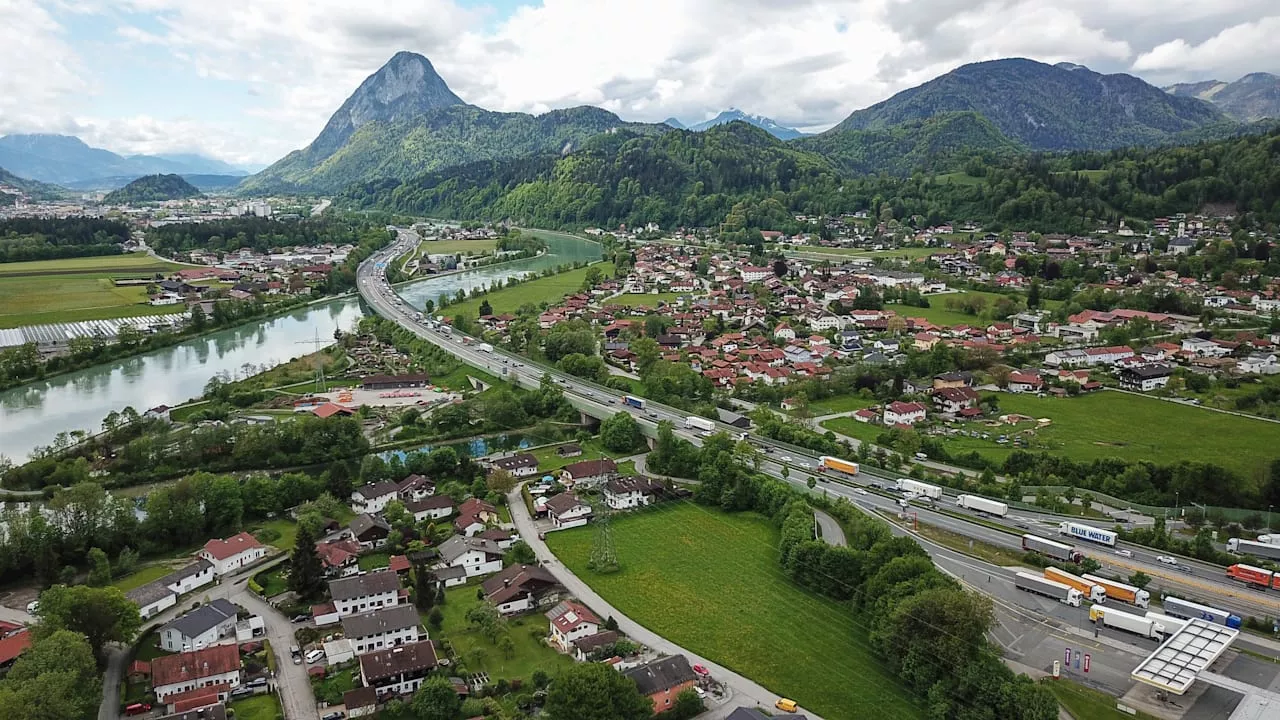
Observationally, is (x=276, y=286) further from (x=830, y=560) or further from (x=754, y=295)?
(x=830, y=560)

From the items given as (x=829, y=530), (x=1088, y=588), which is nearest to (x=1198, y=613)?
(x=1088, y=588)

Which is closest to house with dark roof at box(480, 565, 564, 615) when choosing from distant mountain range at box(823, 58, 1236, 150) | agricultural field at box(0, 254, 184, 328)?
agricultural field at box(0, 254, 184, 328)

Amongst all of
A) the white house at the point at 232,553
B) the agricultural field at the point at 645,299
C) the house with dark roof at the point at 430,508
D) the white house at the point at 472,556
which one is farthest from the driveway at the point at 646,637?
the agricultural field at the point at 645,299

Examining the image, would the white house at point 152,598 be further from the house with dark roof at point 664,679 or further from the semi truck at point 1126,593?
the semi truck at point 1126,593

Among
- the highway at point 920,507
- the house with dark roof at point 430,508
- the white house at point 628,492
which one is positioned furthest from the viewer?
the white house at point 628,492

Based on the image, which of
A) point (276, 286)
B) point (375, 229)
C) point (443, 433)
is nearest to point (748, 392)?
point (443, 433)

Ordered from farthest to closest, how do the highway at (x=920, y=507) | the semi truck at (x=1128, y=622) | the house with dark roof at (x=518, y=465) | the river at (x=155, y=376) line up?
the river at (x=155, y=376) → the house with dark roof at (x=518, y=465) → the highway at (x=920, y=507) → the semi truck at (x=1128, y=622)

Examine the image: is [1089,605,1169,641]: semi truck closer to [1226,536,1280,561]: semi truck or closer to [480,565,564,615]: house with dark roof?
[1226,536,1280,561]: semi truck
